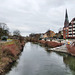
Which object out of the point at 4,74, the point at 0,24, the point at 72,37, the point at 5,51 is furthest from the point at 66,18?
the point at 4,74

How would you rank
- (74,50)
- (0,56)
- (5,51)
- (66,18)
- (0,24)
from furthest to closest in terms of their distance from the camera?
(66,18) < (0,24) < (74,50) < (5,51) < (0,56)

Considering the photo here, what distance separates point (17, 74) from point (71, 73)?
28.6 ft

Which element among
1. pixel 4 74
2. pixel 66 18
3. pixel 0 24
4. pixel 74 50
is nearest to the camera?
pixel 4 74

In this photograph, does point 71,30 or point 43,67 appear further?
point 71,30

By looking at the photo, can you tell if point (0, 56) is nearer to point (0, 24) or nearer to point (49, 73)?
point (49, 73)

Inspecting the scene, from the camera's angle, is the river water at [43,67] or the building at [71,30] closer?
the river water at [43,67]

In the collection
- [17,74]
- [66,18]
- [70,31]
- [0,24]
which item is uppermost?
[66,18]

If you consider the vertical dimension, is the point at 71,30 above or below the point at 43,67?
above

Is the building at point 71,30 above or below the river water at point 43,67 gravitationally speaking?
above

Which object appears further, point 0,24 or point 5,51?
point 0,24

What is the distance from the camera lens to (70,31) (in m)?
74.1

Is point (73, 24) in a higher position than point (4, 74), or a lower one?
higher

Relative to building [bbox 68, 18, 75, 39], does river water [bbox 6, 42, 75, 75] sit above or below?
below

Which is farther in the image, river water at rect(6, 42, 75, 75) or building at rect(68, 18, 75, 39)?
building at rect(68, 18, 75, 39)
